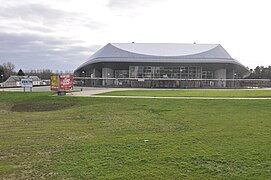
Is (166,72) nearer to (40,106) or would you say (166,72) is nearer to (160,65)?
(160,65)

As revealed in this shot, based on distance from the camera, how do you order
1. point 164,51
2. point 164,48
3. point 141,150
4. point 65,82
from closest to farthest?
point 141,150
point 65,82
point 164,51
point 164,48

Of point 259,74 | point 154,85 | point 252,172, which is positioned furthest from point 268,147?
point 259,74

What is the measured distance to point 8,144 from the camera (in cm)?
891

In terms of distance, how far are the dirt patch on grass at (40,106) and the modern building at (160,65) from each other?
44091 millimetres

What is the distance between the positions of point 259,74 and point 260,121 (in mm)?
112292

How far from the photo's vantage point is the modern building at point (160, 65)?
7093cm

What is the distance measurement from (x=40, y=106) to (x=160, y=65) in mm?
54007

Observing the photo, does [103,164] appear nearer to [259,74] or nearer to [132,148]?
[132,148]

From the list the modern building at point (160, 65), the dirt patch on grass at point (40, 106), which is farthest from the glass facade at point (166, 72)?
the dirt patch on grass at point (40, 106)

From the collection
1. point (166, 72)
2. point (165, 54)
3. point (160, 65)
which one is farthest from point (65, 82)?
point (165, 54)

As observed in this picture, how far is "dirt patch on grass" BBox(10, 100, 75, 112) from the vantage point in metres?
21.7

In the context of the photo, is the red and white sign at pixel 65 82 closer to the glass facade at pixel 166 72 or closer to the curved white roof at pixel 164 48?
the glass facade at pixel 166 72

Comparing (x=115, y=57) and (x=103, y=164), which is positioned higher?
(x=115, y=57)

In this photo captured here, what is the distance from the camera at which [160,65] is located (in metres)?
74.8
